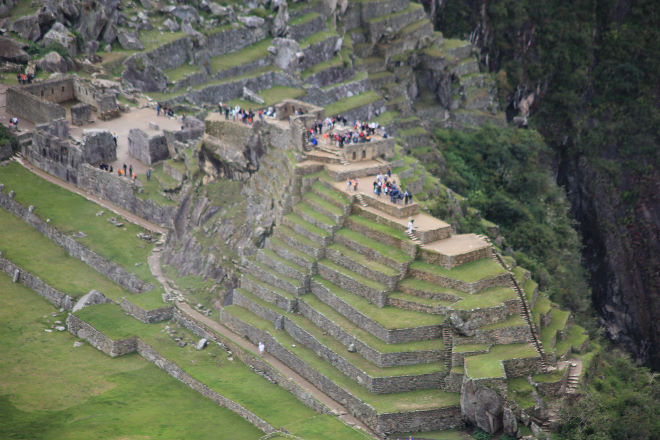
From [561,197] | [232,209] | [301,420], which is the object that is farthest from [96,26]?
[301,420]

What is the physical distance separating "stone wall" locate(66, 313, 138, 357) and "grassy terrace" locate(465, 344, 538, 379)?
23.0m

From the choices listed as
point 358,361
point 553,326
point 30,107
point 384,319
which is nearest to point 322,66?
point 30,107

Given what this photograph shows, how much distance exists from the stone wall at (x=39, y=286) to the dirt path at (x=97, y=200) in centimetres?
1090

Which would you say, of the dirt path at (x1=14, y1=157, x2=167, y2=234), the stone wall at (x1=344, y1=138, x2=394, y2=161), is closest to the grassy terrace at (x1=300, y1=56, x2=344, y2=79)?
the dirt path at (x1=14, y1=157, x2=167, y2=234)

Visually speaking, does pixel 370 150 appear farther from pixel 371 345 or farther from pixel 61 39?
pixel 61 39

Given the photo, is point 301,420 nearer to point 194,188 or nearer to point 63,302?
point 63,302

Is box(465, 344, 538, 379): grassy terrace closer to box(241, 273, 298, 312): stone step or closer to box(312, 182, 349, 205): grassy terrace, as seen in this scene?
box(241, 273, 298, 312): stone step

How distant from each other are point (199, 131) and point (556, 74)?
60843mm

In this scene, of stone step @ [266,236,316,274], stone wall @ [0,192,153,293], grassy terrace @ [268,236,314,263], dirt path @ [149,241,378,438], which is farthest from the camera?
stone wall @ [0,192,153,293]

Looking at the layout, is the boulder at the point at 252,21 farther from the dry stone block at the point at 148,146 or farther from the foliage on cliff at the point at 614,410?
the foliage on cliff at the point at 614,410

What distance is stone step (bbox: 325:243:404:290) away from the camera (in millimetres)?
80812

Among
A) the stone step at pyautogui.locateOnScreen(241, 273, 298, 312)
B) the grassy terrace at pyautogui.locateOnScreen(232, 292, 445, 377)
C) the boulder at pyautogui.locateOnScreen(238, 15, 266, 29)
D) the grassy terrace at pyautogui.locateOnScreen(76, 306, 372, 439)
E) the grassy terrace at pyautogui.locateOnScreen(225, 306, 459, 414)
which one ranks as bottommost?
the grassy terrace at pyautogui.locateOnScreen(76, 306, 372, 439)

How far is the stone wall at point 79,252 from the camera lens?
93375 mm

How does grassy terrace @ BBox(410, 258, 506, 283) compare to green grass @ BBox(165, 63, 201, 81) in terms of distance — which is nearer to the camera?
grassy terrace @ BBox(410, 258, 506, 283)
